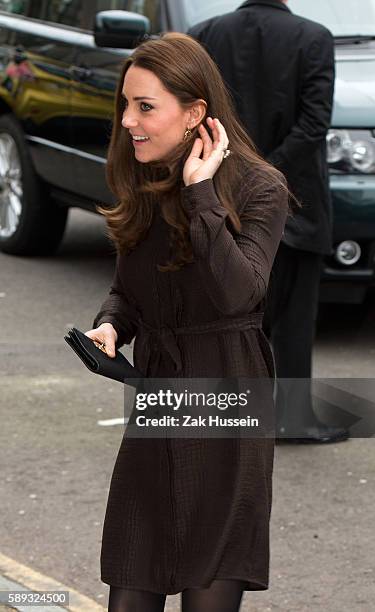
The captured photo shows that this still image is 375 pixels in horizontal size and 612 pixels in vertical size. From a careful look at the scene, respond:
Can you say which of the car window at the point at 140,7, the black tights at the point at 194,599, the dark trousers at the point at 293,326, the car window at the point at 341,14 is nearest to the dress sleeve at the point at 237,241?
the black tights at the point at 194,599

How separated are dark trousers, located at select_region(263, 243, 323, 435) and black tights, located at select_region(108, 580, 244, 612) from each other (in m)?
2.86

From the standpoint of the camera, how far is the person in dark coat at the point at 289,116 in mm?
5871

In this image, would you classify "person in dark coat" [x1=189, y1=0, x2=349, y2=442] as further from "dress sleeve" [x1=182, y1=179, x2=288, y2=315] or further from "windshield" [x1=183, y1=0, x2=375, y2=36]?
"dress sleeve" [x1=182, y1=179, x2=288, y2=315]

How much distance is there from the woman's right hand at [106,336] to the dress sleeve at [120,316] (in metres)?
0.03

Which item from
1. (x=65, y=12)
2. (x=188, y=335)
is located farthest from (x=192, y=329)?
Result: (x=65, y=12)

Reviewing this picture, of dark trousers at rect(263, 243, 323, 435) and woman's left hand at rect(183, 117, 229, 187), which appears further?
dark trousers at rect(263, 243, 323, 435)

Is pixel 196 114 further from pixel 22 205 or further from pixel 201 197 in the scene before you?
pixel 22 205

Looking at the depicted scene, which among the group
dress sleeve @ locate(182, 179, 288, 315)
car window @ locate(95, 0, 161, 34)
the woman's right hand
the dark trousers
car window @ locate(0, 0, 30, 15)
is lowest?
the dark trousers

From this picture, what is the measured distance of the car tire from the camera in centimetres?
964

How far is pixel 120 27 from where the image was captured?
7855 millimetres

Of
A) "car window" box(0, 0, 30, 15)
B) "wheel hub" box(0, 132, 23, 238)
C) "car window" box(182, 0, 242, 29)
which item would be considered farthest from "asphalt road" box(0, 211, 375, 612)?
"car window" box(0, 0, 30, 15)

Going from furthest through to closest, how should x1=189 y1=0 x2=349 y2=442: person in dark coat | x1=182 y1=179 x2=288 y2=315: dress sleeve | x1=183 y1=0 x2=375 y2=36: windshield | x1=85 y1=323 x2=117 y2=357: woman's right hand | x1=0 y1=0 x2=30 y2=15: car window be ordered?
x1=0 y1=0 x2=30 y2=15: car window, x1=183 y1=0 x2=375 y2=36: windshield, x1=189 y1=0 x2=349 y2=442: person in dark coat, x1=85 y1=323 x2=117 y2=357: woman's right hand, x1=182 y1=179 x2=288 y2=315: dress sleeve

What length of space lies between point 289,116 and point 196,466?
2.89 m

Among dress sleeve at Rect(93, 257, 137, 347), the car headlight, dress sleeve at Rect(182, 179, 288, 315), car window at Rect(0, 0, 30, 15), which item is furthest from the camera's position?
car window at Rect(0, 0, 30, 15)
